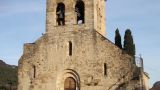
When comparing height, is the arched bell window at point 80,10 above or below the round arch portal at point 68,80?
above

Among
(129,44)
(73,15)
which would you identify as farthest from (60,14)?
(129,44)

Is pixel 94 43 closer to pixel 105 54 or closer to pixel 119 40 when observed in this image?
pixel 105 54

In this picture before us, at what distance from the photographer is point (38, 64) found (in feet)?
88.8

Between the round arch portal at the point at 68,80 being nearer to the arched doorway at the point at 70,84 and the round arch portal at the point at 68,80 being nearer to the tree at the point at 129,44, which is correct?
the arched doorway at the point at 70,84

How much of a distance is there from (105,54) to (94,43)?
4.19ft

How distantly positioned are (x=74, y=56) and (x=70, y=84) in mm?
2288

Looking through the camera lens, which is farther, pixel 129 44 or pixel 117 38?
pixel 117 38

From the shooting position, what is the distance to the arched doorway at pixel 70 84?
86.6ft

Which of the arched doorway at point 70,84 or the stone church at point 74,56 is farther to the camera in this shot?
the arched doorway at point 70,84

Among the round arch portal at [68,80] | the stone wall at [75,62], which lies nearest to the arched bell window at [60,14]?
the stone wall at [75,62]

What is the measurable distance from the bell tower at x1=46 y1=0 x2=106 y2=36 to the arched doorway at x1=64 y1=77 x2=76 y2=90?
160 inches

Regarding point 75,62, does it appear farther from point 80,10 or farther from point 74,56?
point 80,10

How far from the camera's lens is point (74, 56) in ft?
86.1

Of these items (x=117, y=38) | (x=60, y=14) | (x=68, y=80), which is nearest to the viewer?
(x=68, y=80)
